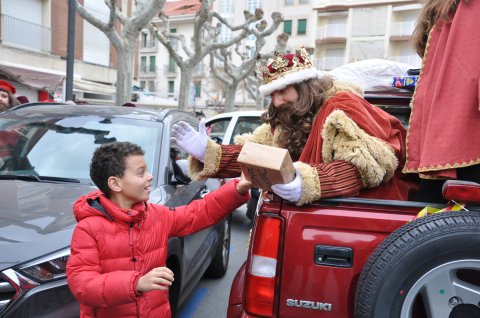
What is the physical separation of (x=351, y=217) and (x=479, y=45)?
0.85 meters

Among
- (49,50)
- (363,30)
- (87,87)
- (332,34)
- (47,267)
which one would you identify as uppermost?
(363,30)

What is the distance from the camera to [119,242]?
5.93ft

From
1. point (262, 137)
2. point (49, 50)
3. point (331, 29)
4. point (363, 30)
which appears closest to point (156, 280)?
point (262, 137)

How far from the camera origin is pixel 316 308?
162cm

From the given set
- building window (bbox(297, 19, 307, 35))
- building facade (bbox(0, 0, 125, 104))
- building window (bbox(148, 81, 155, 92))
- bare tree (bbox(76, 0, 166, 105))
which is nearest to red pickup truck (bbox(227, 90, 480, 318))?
bare tree (bbox(76, 0, 166, 105))

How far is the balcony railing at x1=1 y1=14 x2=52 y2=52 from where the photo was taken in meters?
16.7

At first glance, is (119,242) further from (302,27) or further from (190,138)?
(302,27)

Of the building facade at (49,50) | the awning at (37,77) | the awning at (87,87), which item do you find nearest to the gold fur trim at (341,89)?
the building facade at (49,50)

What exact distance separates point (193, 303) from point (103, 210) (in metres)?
2.23

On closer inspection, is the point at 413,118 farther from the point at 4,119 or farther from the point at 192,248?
the point at 4,119

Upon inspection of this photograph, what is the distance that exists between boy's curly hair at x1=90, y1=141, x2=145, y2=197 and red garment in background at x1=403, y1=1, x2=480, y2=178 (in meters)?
1.29

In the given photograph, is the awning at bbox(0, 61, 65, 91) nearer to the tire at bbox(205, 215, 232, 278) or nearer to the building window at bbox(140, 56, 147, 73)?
the tire at bbox(205, 215, 232, 278)

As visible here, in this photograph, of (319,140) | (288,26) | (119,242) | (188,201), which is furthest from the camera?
(288,26)

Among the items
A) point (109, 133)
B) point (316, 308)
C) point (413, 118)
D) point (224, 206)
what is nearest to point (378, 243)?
point (316, 308)
